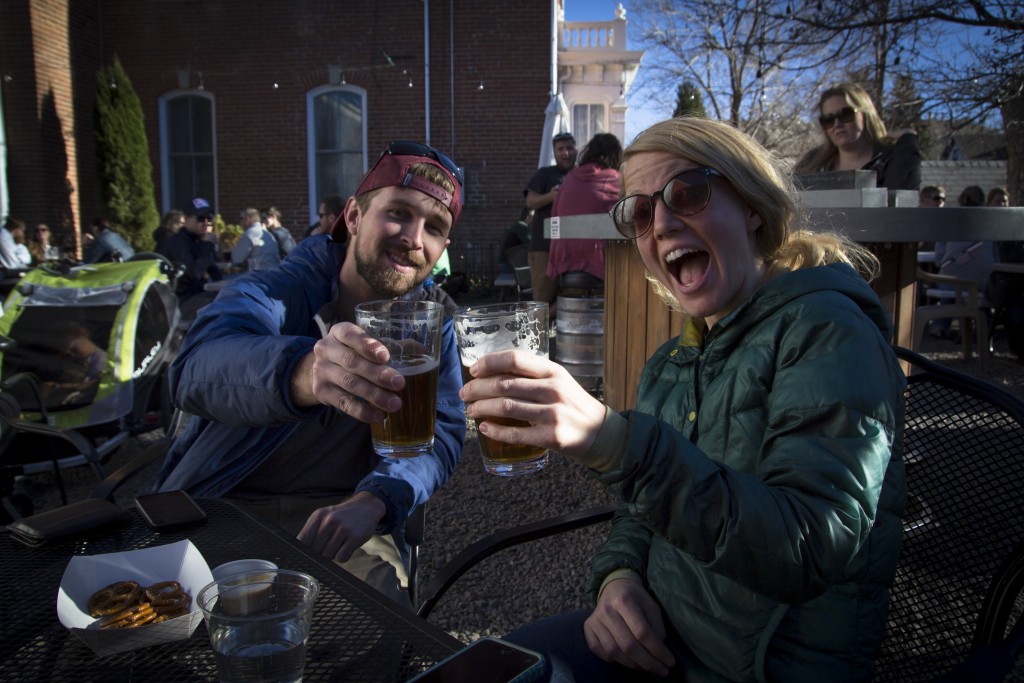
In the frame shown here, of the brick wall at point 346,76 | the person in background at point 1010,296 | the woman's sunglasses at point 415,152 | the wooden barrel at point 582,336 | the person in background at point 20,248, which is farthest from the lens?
the brick wall at point 346,76

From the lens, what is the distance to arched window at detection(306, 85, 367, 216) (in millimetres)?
13773

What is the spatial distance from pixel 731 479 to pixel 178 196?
1548cm

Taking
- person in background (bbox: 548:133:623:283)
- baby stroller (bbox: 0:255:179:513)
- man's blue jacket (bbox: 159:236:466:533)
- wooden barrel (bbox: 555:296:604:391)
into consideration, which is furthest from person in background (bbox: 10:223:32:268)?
man's blue jacket (bbox: 159:236:466:533)

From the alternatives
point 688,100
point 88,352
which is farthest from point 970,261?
point 688,100

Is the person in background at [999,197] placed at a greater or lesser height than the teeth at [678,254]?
greater

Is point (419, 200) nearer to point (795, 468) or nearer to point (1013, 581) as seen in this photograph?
point (795, 468)

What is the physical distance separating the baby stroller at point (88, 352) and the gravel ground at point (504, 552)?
41 centimetres

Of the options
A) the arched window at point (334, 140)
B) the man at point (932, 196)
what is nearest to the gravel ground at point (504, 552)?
the man at point (932, 196)

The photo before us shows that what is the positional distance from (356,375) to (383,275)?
1016 millimetres

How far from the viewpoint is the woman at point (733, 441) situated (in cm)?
99

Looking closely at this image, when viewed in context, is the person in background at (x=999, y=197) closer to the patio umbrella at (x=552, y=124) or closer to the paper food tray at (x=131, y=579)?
the patio umbrella at (x=552, y=124)

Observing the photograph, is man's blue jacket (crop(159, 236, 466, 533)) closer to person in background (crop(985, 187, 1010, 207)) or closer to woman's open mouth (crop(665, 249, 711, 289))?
woman's open mouth (crop(665, 249, 711, 289))

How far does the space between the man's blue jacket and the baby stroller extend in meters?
2.63

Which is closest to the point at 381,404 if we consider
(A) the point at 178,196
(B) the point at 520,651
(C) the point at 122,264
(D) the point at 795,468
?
(B) the point at 520,651
